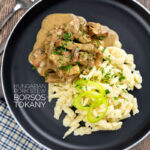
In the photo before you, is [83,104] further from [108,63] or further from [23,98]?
[23,98]

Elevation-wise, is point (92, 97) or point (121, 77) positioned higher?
point (121, 77)

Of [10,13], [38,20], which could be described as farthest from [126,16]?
[10,13]

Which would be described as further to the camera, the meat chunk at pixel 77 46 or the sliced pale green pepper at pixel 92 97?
the meat chunk at pixel 77 46

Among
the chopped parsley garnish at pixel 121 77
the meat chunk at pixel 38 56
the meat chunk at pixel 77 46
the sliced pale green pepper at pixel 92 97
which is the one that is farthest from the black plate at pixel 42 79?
the meat chunk at pixel 77 46

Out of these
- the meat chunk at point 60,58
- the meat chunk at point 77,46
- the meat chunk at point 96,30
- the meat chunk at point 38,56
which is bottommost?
the meat chunk at point 38,56

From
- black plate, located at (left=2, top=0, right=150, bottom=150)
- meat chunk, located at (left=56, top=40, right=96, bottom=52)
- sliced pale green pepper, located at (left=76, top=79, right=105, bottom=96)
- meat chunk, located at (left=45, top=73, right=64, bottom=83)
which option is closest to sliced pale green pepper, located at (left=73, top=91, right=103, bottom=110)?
sliced pale green pepper, located at (left=76, top=79, right=105, bottom=96)

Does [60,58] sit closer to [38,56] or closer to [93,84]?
[38,56]

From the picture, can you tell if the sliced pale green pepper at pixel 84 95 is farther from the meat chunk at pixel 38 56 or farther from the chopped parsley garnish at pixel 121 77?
the meat chunk at pixel 38 56

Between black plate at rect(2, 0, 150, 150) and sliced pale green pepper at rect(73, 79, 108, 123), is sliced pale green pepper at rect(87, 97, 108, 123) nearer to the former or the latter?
sliced pale green pepper at rect(73, 79, 108, 123)

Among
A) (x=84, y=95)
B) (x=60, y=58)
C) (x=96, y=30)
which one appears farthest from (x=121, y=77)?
(x=60, y=58)
